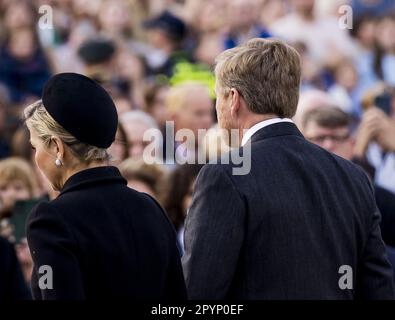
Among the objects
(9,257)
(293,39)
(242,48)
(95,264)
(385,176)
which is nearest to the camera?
(95,264)

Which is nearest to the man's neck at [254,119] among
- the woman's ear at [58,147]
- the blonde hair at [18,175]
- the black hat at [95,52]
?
the woman's ear at [58,147]

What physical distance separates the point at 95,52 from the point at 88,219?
560 cm

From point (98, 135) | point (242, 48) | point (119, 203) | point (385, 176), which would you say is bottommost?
point (385, 176)

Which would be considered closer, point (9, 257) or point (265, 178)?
point (265, 178)

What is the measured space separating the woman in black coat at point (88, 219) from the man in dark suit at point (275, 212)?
0.49 feet

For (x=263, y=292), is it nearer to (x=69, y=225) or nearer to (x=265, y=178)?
(x=265, y=178)

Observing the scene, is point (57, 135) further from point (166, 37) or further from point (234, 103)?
point (166, 37)

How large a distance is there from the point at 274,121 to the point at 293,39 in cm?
562

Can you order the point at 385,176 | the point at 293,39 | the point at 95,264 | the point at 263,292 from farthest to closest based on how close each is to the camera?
the point at 293,39, the point at 385,176, the point at 263,292, the point at 95,264

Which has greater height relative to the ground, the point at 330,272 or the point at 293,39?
the point at 293,39

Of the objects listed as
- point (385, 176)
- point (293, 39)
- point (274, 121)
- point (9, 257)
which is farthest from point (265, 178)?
point (293, 39)

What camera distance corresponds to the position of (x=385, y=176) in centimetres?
657

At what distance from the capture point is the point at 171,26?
9.30 meters

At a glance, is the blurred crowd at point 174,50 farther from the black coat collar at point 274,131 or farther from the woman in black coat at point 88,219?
the woman in black coat at point 88,219
